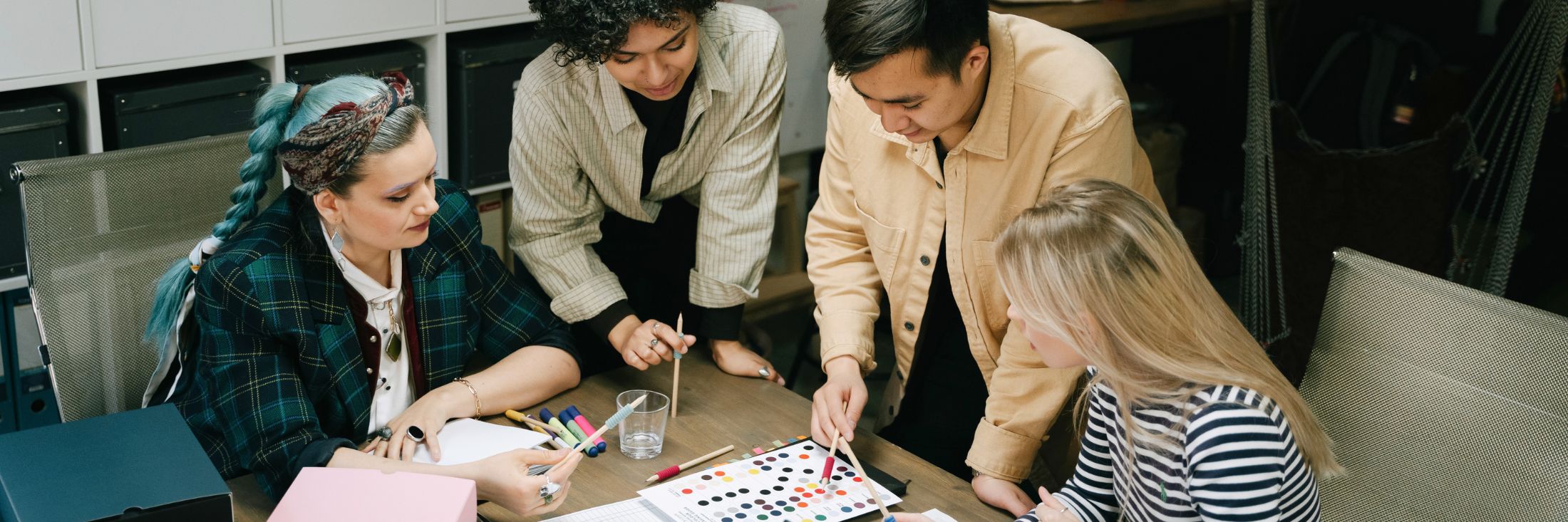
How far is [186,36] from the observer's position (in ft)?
7.90

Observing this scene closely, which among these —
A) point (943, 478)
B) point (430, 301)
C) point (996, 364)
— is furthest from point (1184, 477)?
point (430, 301)

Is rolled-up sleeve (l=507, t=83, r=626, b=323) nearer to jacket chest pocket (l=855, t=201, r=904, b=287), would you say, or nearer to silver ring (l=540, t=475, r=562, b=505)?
jacket chest pocket (l=855, t=201, r=904, b=287)

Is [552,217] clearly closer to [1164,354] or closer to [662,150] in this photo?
[662,150]

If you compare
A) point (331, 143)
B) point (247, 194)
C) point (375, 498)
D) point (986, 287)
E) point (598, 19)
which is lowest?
point (375, 498)

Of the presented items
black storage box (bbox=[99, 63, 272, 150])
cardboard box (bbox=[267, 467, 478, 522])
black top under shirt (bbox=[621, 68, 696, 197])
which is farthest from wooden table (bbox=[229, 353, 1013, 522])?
black storage box (bbox=[99, 63, 272, 150])

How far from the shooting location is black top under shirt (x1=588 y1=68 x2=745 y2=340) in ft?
6.76

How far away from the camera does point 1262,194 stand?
2.55 m

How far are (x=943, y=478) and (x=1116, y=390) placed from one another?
1.12 ft

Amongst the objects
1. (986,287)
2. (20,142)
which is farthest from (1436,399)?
(20,142)

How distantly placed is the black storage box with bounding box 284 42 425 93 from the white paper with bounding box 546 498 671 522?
1390mm

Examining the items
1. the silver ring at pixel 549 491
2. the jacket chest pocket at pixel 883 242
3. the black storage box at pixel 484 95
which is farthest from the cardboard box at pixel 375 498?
the black storage box at pixel 484 95

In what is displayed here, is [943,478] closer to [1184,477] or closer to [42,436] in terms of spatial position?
[1184,477]

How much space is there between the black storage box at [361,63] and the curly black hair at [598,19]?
829 millimetres

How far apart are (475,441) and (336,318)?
26 centimetres
